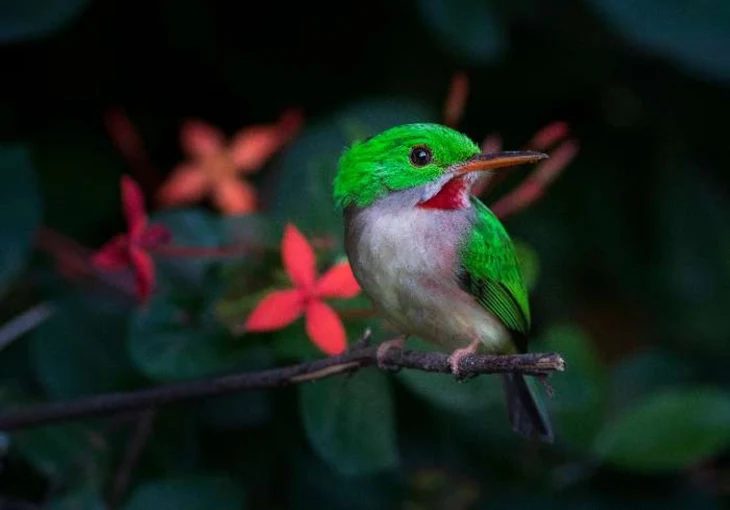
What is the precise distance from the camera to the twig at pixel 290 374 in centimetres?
102

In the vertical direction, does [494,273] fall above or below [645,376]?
above

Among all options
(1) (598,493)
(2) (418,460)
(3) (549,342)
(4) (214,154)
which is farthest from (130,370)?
(1) (598,493)

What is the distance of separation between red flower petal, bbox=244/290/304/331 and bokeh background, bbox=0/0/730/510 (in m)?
0.22

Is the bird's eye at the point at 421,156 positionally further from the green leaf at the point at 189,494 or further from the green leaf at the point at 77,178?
the green leaf at the point at 77,178

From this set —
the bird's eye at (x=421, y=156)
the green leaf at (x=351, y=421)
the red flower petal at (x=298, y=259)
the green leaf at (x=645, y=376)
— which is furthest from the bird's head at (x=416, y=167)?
the green leaf at (x=645, y=376)

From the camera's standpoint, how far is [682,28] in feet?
6.65

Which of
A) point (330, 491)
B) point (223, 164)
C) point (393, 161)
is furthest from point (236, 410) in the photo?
point (393, 161)

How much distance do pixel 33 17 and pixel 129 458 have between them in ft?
2.59

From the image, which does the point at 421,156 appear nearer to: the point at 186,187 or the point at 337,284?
the point at 337,284

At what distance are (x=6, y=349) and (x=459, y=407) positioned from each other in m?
0.90

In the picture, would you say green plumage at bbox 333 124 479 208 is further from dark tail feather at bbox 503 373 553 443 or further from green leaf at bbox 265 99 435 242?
green leaf at bbox 265 99 435 242

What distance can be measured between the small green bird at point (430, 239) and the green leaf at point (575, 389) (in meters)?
0.56

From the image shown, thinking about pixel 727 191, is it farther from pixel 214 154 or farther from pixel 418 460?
pixel 214 154

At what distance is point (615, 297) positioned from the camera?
2881mm
